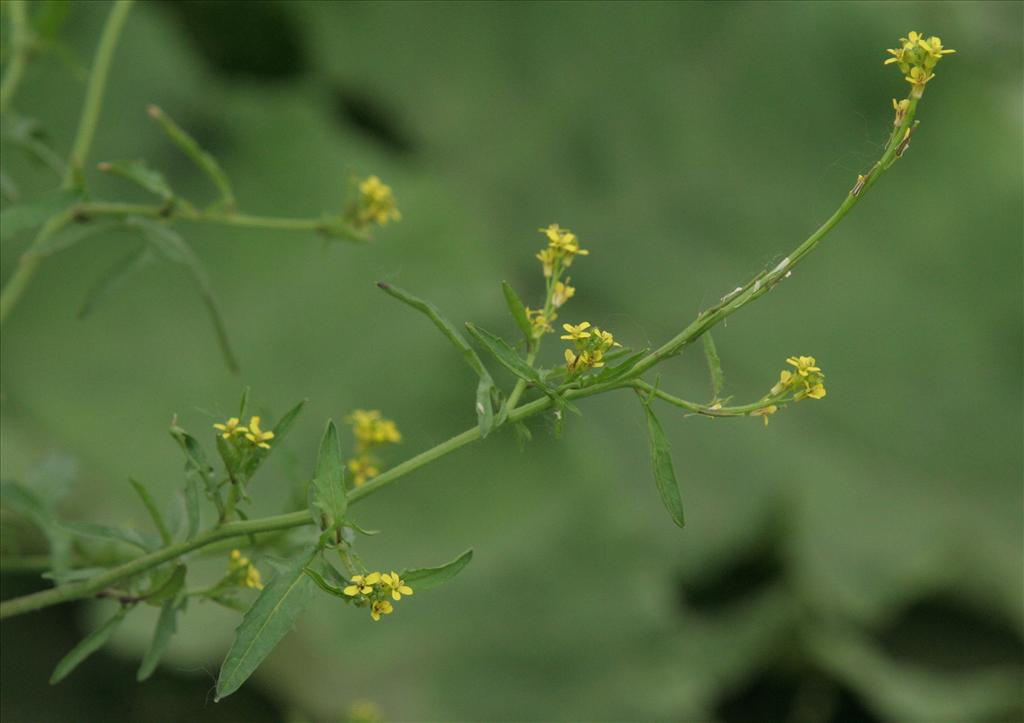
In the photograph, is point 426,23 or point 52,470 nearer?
point 52,470

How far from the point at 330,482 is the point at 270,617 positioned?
5cm

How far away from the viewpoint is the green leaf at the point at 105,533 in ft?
1.56

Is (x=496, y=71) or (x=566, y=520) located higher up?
(x=496, y=71)

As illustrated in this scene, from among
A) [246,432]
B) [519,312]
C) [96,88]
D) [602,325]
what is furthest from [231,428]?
[602,325]

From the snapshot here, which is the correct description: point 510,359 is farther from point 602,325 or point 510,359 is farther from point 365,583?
point 602,325

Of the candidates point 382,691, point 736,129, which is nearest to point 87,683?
point 382,691

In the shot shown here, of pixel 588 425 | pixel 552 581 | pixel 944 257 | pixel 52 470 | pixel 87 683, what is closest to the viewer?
pixel 52 470

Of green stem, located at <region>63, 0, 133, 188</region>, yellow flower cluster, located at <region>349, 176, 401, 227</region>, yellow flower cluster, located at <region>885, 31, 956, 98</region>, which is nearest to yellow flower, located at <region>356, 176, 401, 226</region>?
yellow flower cluster, located at <region>349, 176, 401, 227</region>

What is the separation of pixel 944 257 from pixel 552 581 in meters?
1.06

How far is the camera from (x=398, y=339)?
6.40ft

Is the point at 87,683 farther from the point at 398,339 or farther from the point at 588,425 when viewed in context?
the point at 588,425

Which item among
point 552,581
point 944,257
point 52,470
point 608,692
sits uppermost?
point 944,257

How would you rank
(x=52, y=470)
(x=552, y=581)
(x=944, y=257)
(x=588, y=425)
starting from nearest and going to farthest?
(x=52, y=470)
(x=552, y=581)
(x=588, y=425)
(x=944, y=257)

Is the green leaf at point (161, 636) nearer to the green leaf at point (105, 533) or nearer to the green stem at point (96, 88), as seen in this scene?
the green leaf at point (105, 533)
